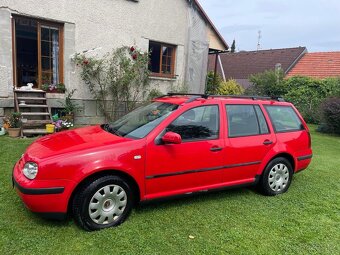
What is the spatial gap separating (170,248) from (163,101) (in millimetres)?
2219

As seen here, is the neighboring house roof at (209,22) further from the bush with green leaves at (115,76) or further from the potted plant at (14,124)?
the potted plant at (14,124)

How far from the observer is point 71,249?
3.16 m

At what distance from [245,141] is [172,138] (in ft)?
4.56

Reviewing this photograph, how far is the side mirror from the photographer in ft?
12.3

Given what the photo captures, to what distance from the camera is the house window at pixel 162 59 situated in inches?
477

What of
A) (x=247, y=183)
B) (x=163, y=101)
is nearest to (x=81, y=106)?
(x=163, y=101)

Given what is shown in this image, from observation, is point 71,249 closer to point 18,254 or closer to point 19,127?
point 18,254

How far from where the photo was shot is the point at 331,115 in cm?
1259

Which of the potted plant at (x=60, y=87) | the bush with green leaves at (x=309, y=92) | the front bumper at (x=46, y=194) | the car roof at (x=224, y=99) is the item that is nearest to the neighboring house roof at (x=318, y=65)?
the bush with green leaves at (x=309, y=92)

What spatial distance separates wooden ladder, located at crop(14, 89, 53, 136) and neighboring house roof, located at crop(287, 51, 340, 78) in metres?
20.3

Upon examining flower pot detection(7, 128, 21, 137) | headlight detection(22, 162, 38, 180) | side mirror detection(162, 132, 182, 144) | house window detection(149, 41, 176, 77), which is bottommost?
flower pot detection(7, 128, 21, 137)

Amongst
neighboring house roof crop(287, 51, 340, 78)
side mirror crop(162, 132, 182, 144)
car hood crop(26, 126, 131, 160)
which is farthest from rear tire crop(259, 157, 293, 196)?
neighboring house roof crop(287, 51, 340, 78)

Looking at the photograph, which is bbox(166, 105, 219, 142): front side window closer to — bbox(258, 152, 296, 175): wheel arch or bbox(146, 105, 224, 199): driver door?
bbox(146, 105, 224, 199): driver door

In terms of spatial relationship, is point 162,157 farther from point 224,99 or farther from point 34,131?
point 34,131
